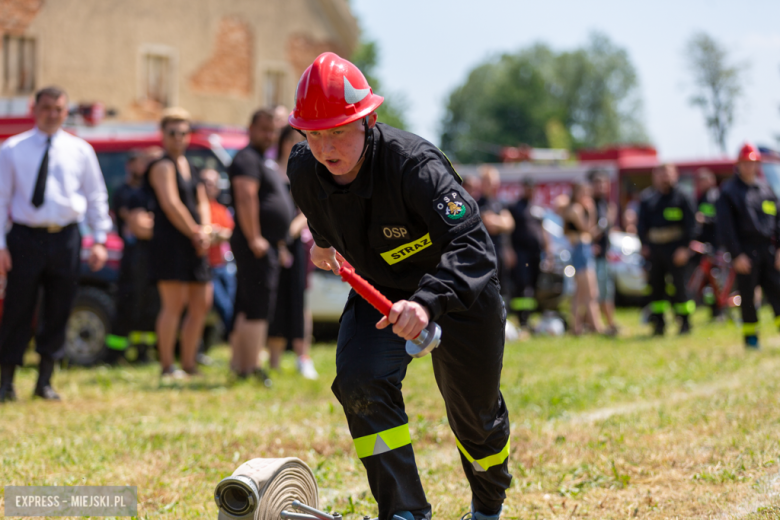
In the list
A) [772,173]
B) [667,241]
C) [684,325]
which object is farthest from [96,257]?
[772,173]

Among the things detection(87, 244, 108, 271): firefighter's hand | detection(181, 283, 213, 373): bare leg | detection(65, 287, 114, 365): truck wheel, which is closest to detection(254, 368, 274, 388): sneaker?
detection(181, 283, 213, 373): bare leg

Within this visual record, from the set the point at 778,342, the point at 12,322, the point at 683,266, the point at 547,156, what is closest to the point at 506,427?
the point at 12,322

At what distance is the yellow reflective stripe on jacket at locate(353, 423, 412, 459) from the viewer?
124 inches

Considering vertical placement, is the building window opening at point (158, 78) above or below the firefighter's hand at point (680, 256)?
above

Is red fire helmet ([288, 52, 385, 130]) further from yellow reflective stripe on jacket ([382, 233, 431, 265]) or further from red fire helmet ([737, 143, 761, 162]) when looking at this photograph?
red fire helmet ([737, 143, 761, 162])

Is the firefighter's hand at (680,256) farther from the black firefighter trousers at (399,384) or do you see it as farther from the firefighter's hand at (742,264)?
the black firefighter trousers at (399,384)

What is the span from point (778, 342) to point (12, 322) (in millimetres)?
8176

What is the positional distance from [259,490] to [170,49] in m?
22.7

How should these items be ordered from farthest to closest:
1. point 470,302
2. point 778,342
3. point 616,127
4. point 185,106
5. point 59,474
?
1. point 616,127
2. point 185,106
3. point 778,342
4. point 59,474
5. point 470,302

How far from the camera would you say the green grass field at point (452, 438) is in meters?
4.11

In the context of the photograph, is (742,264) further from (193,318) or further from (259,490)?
(259,490)

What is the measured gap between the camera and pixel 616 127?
80562 mm

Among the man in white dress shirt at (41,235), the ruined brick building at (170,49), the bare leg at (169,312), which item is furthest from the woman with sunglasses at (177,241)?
the ruined brick building at (170,49)

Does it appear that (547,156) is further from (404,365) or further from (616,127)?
(616,127)
